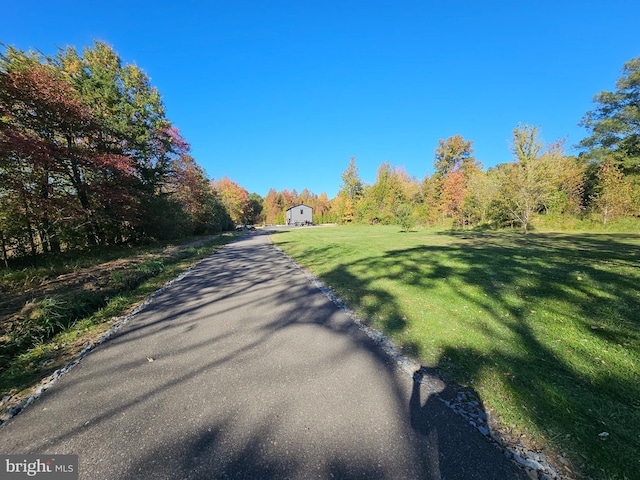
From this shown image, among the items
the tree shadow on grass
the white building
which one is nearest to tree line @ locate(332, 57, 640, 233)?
the tree shadow on grass

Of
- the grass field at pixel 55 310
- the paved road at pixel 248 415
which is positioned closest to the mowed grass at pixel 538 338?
the paved road at pixel 248 415

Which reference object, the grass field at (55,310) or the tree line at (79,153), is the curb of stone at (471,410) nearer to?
the grass field at (55,310)

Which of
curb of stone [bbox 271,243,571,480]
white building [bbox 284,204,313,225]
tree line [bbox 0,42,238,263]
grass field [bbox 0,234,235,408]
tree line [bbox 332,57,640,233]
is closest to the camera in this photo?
curb of stone [bbox 271,243,571,480]

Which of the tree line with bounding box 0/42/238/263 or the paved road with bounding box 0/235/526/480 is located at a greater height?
the tree line with bounding box 0/42/238/263

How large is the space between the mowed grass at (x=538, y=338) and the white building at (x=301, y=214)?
57363 mm

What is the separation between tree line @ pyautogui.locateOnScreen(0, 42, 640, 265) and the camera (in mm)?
8688

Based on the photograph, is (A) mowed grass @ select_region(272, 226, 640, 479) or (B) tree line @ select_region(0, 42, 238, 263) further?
(B) tree line @ select_region(0, 42, 238, 263)

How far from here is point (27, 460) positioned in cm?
181

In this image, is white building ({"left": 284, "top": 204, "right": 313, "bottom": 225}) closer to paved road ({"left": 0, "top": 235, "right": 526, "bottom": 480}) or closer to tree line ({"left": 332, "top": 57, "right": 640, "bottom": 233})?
tree line ({"left": 332, "top": 57, "right": 640, "bottom": 233})

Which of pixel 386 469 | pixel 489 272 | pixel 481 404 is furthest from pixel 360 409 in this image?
pixel 489 272

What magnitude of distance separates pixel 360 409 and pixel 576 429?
5.48ft

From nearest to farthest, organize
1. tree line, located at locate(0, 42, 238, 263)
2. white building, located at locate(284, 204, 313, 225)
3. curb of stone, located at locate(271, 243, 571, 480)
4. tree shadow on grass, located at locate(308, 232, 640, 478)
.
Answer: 1. curb of stone, located at locate(271, 243, 571, 480)
2. tree shadow on grass, located at locate(308, 232, 640, 478)
3. tree line, located at locate(0, 42, 238, 263)
4. white building, located at locate(284, 204, 313, 225)

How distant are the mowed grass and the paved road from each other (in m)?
0.58

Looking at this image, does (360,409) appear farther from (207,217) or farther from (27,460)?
(207,217)
